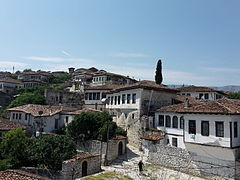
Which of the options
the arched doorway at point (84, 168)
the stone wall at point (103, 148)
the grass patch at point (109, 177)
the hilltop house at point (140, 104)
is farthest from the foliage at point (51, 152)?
the hilltop house at point (140, 104)

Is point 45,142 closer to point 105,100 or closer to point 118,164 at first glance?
point 118,164

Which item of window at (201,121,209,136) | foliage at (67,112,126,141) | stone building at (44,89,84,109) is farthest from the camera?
stone building at (44,89,84,109)

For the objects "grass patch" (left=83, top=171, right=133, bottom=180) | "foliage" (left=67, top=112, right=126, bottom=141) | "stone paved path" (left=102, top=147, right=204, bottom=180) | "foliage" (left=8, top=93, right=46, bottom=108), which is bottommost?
"grass patch" (left=83, top=171, right=133, bottom=180)

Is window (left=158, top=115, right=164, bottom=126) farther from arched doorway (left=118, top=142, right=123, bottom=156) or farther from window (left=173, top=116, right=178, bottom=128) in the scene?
arched doorway (left=118, top=142, right=123, bottom=156)

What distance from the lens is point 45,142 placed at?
21.0m

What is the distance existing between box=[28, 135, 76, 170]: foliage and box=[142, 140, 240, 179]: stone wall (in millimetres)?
7582

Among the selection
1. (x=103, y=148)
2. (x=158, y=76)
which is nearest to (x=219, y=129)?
(x=103, y=148)

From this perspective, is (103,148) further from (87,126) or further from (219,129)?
(219,129)

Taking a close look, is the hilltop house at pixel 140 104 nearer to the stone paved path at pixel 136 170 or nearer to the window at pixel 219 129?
the stone paved path at pixel 136 170

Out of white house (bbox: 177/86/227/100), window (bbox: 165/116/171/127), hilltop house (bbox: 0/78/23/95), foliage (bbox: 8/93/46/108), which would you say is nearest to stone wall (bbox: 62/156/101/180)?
window (bbox: 165/116/171/127)

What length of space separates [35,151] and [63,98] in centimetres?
2107

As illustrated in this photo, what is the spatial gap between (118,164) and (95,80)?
94.2 feet

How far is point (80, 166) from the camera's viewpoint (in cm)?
1981

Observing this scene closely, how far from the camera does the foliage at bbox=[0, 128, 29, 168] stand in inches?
811
